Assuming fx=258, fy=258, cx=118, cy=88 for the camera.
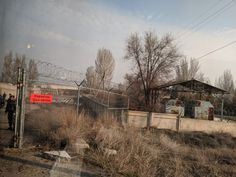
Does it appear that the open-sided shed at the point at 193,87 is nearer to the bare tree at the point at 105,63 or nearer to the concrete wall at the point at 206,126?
the concrete wall at the point at 206,126

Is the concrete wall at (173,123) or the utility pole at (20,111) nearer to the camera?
the utility pole at (20,111)

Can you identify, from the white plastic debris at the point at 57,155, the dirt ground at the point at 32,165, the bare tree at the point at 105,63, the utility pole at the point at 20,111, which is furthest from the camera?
the bare tree at the point at 105,63

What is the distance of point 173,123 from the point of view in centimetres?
2112

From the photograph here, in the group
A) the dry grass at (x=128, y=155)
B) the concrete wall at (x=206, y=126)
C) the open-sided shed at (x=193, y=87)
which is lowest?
the concrete wall at (x=206, y=126)

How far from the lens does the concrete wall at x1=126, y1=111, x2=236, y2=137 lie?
1959cm

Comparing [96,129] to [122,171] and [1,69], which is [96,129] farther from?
[1,69]

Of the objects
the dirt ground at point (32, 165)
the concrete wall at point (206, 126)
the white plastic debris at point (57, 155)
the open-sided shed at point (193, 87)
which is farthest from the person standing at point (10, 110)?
the open-sided shed at point (193, 87)

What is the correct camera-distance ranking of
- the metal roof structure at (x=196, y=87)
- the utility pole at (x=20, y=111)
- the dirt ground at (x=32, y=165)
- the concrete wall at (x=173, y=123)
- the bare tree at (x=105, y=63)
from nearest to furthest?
the dirt ground at (x=32, y=165) → the utility pole at (x=20, y=111) → the concrete wall at (x=173, y=123) → the metal roof structure at (x=196, y=87) → the bare tree at (x=105, y=63)

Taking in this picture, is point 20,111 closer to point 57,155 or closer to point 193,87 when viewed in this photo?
point 57,155

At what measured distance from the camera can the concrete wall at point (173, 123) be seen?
64.3 ft

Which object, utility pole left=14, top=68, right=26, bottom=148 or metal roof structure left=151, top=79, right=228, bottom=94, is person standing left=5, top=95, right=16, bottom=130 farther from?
metal roof structure left=151, top=79, right=228, bottom=94

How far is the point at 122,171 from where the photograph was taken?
633 cm

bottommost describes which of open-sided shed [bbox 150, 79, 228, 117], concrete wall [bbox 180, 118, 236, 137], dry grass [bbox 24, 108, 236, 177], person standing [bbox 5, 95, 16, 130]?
concrete wall [bbox 180, 118, 236, 137]

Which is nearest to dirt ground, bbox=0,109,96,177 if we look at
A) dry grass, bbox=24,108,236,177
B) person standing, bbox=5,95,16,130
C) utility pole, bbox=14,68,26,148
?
utility pole, bbox=14,68,26,148
